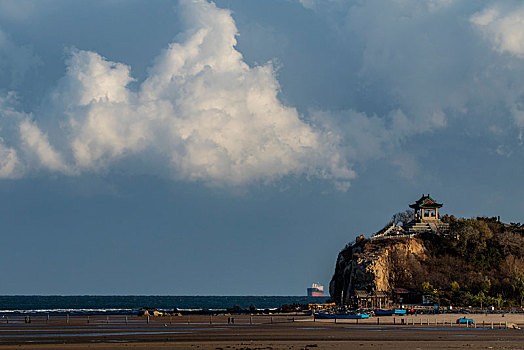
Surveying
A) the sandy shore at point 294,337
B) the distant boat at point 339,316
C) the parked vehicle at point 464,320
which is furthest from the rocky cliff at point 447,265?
the sandy shore at point 294,337

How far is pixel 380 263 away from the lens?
12362cm

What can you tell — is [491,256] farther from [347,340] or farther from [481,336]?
[347,340]

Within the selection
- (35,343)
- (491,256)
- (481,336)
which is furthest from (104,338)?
(491,256)

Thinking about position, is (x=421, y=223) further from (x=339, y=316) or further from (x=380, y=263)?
(x=339, y=316)

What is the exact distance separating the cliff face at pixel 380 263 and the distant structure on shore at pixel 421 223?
4408 millimetres

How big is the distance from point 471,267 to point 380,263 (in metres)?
17.0

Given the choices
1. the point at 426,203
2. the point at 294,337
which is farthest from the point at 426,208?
the point at 294,337

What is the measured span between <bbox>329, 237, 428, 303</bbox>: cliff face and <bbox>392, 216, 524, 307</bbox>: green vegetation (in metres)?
0.45

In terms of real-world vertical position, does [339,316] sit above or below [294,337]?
above

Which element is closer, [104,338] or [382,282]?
[104,338]

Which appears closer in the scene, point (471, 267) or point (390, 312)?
point (390, 312)

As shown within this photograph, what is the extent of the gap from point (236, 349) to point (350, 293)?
73208 millimetres

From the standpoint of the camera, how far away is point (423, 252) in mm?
130000

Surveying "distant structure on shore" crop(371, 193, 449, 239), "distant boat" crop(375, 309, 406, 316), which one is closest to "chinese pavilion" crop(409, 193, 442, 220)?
"distant structure on shore" crop(371, 193, 449, 239)
